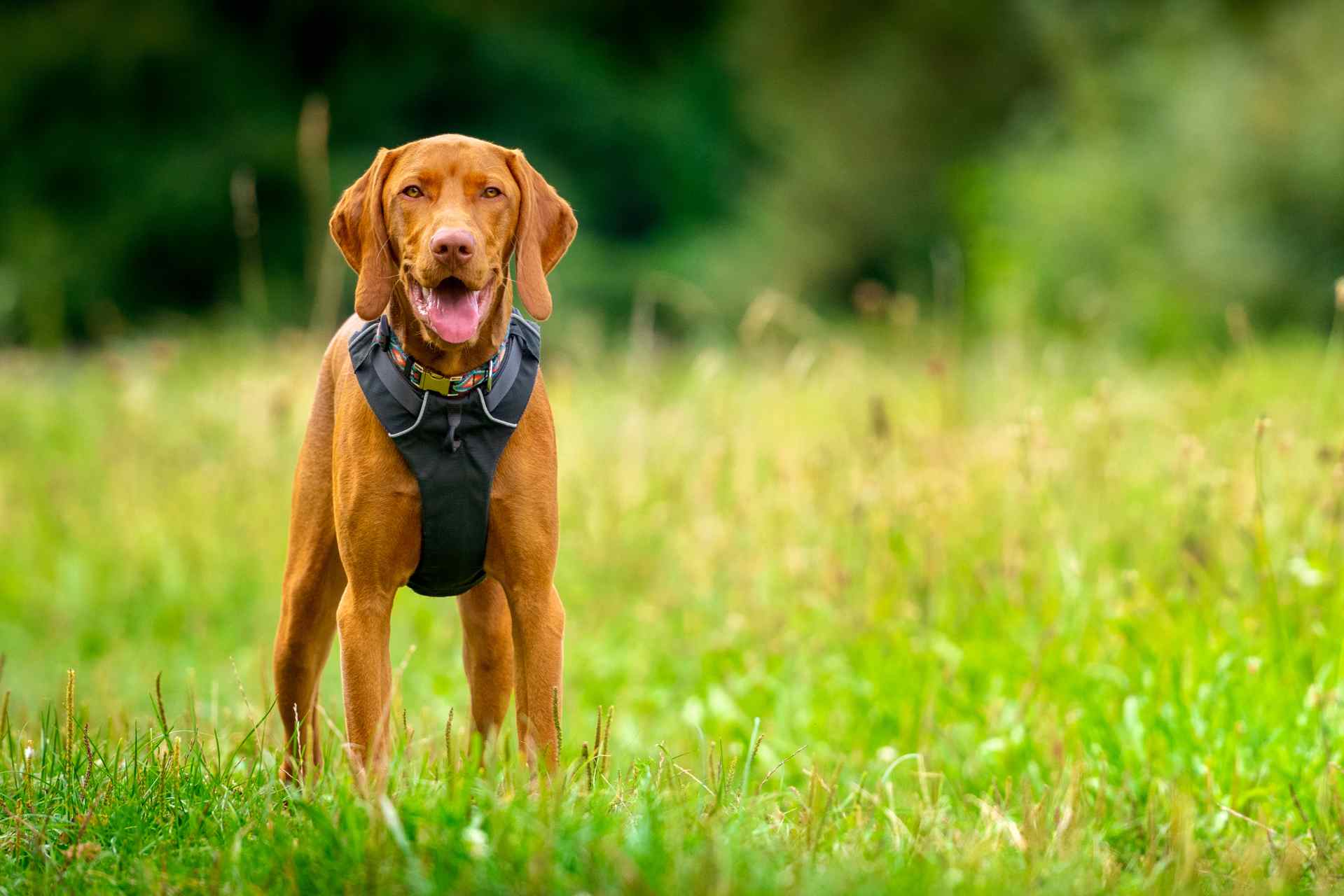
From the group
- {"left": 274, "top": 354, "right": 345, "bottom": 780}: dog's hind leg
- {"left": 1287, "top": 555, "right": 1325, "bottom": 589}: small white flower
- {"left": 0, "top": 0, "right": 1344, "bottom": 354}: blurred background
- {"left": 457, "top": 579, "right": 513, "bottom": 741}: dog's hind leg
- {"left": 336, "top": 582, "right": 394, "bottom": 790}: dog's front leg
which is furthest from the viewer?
{"left": 0, "top": 0, "right": 1344, "bottom": 354}: blurred background

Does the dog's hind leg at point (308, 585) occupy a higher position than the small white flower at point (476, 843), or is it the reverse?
the dog's hind leg at point (308, 585)

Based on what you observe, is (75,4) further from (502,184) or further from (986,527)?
(502,184)

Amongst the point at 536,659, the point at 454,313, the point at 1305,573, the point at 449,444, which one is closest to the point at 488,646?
the point at 536,659

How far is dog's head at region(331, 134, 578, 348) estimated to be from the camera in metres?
2.35

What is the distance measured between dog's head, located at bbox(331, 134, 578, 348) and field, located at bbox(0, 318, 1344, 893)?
733mm

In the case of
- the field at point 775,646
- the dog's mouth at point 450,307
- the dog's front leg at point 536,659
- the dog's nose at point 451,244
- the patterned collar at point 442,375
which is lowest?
the field at point 775,646

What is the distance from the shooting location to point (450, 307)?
2385 mm

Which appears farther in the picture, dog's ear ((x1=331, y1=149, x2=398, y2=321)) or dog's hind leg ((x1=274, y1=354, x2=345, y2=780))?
dog's hind leg ((x1=274, y1=354, x2=345, y2=780))

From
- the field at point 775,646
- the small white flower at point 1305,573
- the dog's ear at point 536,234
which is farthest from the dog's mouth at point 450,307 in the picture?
the small white flower at point 1305,573

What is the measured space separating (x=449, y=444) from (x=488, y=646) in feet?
2.18

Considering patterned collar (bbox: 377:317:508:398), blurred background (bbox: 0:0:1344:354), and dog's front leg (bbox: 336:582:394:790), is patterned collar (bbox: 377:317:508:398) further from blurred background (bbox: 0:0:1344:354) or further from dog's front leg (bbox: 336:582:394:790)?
blurred background (bbox: 0:0:1344:354)

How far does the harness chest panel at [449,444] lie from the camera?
2488 millimetres

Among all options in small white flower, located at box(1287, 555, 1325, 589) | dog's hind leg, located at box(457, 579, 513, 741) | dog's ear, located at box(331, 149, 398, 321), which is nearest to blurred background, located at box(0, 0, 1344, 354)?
small white flower, located at box(1287, 555, 1325, 589)

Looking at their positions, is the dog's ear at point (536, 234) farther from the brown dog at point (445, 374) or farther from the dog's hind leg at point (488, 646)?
the dog's hind leg at point (488, 646)
